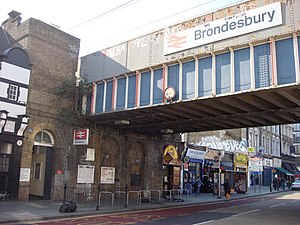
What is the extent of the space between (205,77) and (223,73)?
3.16 ft

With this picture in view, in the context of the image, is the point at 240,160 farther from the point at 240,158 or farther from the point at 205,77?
the point at 205,77

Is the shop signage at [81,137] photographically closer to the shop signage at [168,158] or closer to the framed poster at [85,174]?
the framed poster at [85,174]

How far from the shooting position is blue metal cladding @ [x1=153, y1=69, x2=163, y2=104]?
17625mm

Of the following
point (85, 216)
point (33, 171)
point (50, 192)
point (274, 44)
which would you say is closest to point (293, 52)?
point (274, 44)

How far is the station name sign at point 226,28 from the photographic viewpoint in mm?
14002

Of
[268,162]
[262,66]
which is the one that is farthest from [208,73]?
[268,162]

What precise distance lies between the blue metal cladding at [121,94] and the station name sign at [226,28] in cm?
352

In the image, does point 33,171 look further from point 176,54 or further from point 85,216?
point 176,54

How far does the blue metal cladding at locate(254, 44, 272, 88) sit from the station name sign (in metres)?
0.91

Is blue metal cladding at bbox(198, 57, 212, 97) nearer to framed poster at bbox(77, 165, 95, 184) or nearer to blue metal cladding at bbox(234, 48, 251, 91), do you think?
blue metal cladding at bbox(234, 48, 251, 91)

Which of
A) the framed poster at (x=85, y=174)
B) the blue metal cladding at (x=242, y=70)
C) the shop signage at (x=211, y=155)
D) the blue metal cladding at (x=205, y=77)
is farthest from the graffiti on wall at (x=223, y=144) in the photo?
the blue metal cladding at (x=242, y=70)

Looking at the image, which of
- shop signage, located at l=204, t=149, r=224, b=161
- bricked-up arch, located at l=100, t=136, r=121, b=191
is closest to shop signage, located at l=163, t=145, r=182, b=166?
bricked-up arch, located at l=100, t=136, r=121, b=191

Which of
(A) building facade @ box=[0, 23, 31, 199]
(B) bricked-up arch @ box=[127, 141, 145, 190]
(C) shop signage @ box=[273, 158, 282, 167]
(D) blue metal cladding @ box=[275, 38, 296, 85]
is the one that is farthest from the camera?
(C) shop signage @ box=[273, 158, 282, 167]

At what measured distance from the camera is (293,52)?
43.7 ft
